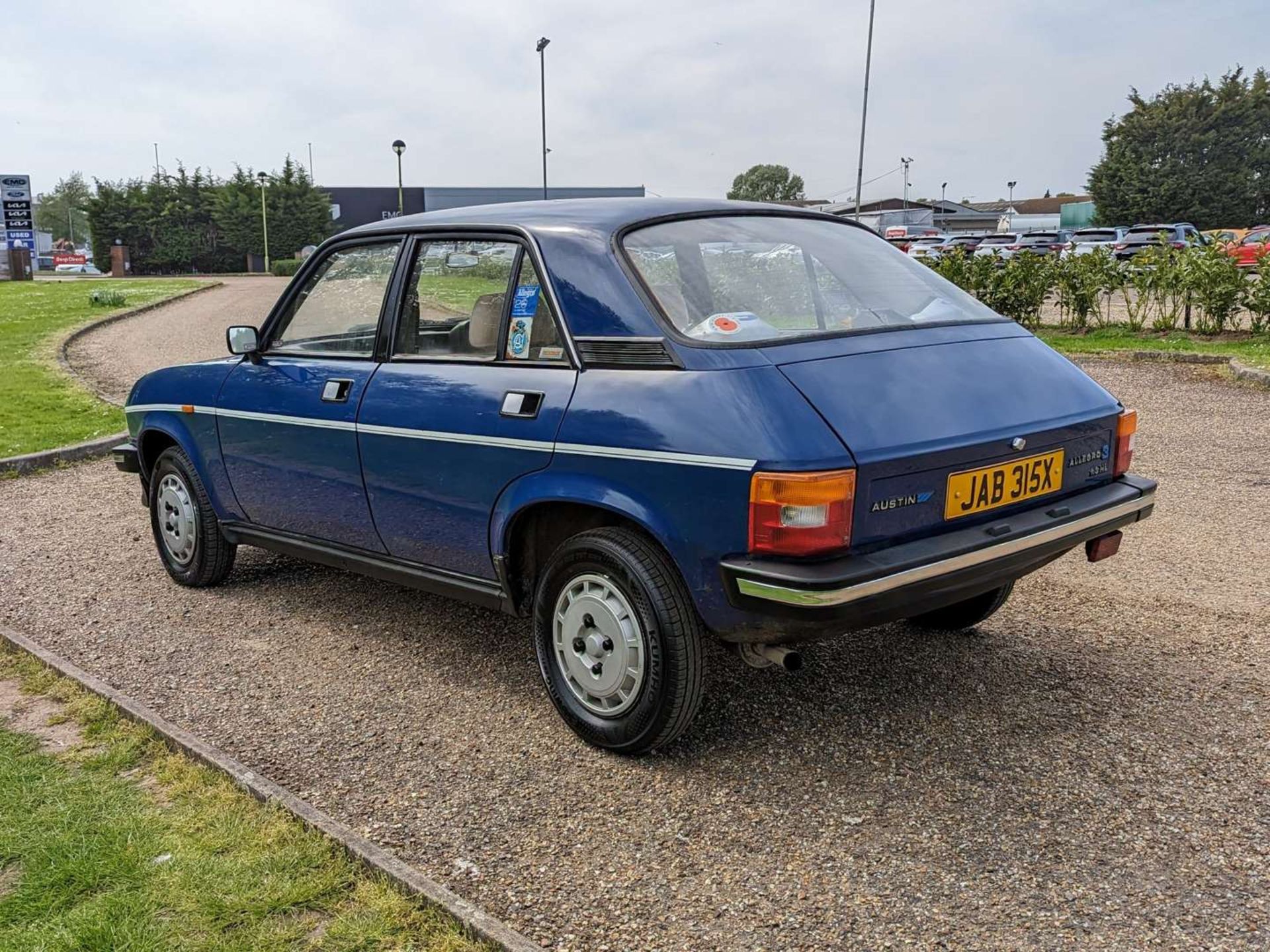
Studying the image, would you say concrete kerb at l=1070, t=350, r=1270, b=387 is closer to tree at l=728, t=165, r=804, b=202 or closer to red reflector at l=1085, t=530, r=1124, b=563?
red reflector at l=1085, t=530, r=1124, b=563

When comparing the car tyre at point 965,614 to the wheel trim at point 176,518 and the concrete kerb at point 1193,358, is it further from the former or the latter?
the concrete kerb at point 1193,358

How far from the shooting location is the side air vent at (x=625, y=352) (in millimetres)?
3391

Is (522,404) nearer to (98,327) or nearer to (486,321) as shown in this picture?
(486,321)

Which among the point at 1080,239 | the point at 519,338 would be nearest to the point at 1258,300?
the point at 519,338

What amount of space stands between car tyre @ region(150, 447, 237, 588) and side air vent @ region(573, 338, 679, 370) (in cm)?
272

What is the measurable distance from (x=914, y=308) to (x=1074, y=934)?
2.19 metres

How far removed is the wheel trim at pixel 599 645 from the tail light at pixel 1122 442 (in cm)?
187

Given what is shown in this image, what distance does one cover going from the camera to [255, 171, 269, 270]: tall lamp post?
59.0m

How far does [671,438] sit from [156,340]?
18400 millimetres

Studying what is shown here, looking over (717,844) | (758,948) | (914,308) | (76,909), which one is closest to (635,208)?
(914,308)

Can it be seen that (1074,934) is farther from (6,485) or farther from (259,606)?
(6,485)

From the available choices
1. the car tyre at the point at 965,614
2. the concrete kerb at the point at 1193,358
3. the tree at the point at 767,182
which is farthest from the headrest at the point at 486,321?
the tree at the point at 767,182

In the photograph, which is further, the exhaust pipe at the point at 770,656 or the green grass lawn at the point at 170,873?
the exhaust pipe at the point at 770,656

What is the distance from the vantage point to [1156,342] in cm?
1381
